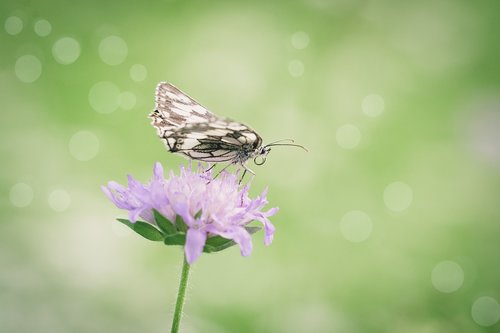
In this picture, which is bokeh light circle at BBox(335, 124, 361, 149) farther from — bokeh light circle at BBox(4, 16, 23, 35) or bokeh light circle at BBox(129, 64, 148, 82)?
bokeh light circle at BBox(4, 16, 23, 35)

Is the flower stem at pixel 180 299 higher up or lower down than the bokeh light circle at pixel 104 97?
lower down

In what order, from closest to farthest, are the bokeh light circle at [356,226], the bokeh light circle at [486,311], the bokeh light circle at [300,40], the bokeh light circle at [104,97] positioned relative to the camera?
the bokeh light circle at [486,311] < the bokeh light circle at [356,226] < the bokeh light circle at [104,97] < the bokeh light circle at [300,40]

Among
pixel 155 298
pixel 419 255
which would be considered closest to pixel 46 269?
pixel 155 298

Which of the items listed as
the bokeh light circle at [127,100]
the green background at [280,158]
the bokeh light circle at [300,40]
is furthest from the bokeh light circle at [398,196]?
the bokeh light circle at [127,100]

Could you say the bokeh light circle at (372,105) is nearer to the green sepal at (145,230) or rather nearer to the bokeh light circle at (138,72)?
the bokeh light circle at (138,72)

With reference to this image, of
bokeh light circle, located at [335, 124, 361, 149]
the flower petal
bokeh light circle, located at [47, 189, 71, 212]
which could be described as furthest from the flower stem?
bokeh light circle, located at [335, 124, 361, 149]

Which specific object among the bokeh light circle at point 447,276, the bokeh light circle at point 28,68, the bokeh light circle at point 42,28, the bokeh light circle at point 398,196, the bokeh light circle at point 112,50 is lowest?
the bokeh light circle at point 447,276

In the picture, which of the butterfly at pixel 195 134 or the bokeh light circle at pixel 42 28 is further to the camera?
the bokeh light circle at pixel 42 28

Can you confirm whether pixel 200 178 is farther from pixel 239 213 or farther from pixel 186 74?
pixel 186 74
